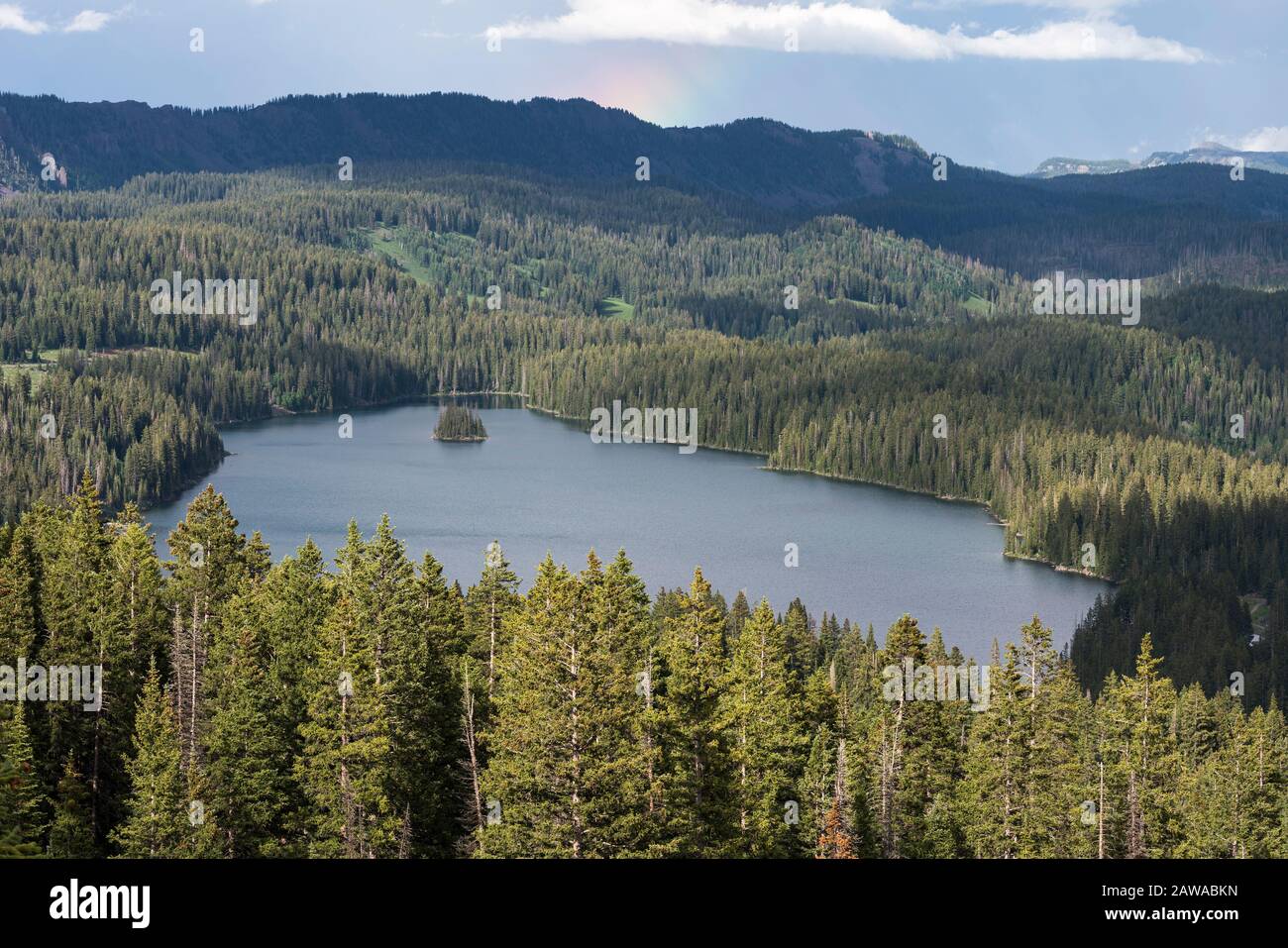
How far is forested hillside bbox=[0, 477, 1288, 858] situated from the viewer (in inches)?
1938

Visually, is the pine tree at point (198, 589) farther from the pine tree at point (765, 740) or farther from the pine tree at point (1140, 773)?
the pine tree at point (1140, 773)

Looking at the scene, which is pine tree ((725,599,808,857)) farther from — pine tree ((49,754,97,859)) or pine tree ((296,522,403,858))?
pine tree ((49,754,97,859))

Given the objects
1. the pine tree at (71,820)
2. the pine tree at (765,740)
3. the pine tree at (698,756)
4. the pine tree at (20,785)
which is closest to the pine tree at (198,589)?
the pine tree at (71,820)

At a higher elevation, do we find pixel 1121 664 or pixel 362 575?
pixel 362 575

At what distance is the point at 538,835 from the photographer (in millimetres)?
46469

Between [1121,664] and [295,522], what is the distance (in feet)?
311

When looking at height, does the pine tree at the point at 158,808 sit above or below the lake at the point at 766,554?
above

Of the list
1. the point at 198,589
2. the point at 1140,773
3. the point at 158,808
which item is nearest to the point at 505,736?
the point at 158,808

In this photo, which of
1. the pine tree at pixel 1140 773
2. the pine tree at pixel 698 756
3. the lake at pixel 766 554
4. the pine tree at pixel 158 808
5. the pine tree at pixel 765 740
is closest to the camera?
the pine tree at pixel 158 808

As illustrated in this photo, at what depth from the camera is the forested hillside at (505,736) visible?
49219mm

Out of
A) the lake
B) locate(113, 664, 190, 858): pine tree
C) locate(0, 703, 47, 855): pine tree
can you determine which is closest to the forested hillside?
locate(113, 664, 190, 858): pine tree
